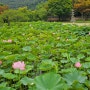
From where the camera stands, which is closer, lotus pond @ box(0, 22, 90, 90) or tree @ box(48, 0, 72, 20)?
lotus pond @ box(0, 22, 90, 90)

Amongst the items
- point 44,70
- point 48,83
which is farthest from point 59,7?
point 48,83

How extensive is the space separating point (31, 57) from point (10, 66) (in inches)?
7.3

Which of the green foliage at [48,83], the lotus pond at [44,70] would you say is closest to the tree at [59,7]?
the lotus pond at [44,70]

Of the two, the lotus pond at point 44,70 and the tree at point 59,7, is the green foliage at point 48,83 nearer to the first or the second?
the lotus pond at point 44,70

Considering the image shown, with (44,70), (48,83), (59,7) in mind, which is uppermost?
(48,83)

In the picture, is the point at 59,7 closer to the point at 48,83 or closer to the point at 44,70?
the point at 44,70

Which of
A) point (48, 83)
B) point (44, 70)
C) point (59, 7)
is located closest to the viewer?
point (48, 83)

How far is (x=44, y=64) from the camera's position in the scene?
2061 millimetres

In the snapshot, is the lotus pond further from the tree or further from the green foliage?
the tree

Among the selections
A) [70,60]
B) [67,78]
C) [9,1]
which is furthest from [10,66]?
[9,1]

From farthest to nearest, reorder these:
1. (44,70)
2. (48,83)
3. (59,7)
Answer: (59,7)
(44,70)
(48,83)

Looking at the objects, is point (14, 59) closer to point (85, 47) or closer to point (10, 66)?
point (10, 66)

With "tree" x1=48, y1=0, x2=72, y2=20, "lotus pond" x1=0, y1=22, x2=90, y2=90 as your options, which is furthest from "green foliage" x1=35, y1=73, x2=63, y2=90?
"tree" x1=48, y1=0, x2=72, y2=20

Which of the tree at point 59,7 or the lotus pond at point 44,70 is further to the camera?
the tree at point 59,7
